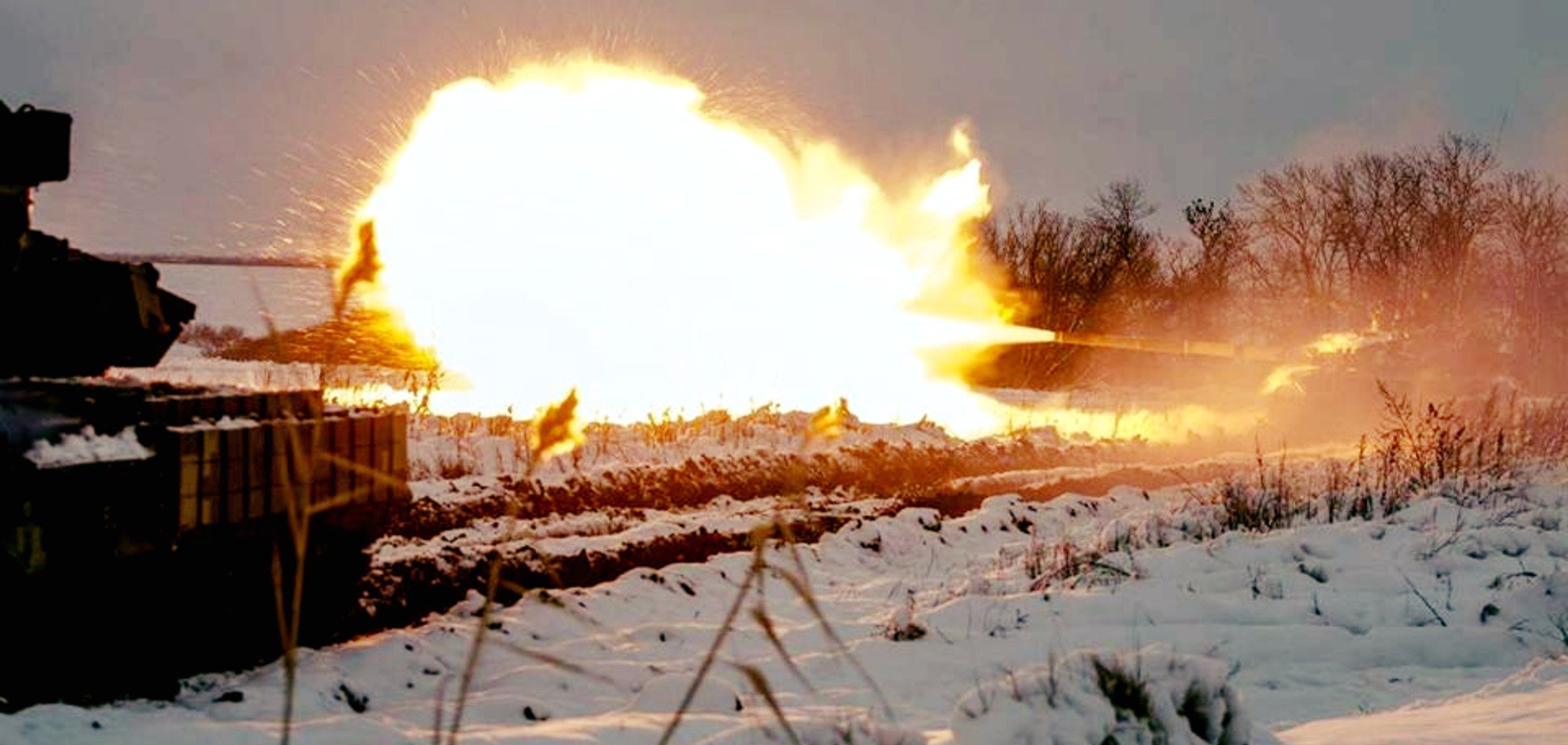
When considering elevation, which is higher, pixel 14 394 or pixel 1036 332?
pixel 1036 332

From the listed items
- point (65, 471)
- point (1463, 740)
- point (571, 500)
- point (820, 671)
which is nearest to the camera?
point (1463, 740)

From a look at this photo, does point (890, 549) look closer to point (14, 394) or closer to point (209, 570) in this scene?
point (209, 570)

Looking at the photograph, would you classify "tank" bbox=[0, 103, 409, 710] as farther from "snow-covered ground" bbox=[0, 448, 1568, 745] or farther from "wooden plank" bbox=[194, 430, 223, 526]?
"snow-covered ground" bbox=[0, 448, 1568, 745]

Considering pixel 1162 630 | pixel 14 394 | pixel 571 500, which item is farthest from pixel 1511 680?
pixel 571 500

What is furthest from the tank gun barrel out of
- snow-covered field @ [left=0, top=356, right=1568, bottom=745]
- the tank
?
the tank

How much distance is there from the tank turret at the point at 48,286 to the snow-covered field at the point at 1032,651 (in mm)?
2029

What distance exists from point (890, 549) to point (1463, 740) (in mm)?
8063

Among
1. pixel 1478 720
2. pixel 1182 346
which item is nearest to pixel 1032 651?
pixel 1478 720

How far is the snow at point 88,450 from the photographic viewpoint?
261 inches

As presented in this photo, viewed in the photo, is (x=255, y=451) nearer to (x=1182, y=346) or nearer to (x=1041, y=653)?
(x=1041, y=653)

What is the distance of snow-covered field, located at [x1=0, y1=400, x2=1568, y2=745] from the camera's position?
13.3 feet

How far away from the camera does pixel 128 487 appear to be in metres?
7.00

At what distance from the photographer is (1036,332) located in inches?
1040

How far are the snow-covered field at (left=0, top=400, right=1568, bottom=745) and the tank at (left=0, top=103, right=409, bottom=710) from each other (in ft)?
1.06
